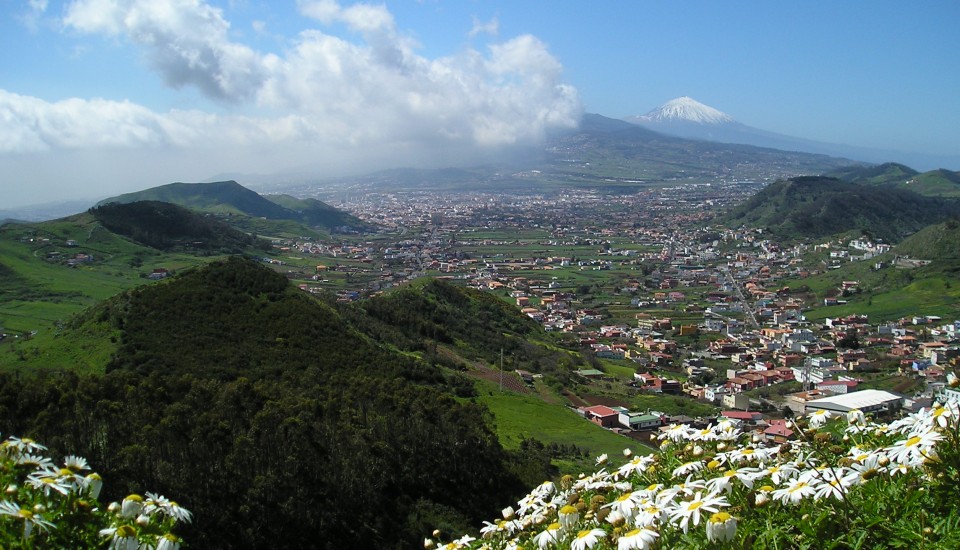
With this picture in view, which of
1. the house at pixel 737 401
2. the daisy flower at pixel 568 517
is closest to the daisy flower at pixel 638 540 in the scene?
the daisy flower at pixel 568 517

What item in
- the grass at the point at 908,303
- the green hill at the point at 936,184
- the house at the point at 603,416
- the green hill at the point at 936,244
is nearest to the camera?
the house at the point at 603,416

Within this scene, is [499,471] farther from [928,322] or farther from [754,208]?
[754,208]

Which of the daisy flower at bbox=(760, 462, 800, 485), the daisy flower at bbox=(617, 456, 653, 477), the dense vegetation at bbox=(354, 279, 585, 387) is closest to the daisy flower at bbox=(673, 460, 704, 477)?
the daisy flower at bbox=(617, 456, 653, 477)

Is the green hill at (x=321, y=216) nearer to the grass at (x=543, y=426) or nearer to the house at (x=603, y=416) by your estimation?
the grass at (x=543, y=426)

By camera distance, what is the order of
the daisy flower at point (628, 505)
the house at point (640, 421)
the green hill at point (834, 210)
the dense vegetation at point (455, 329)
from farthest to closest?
the green hill at point (834, 210)
the dense vegetation at point (455, 329)
the house at point (640, 421)
the daisy flower at point (628, 505)

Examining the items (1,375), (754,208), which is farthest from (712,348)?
(754,208)
